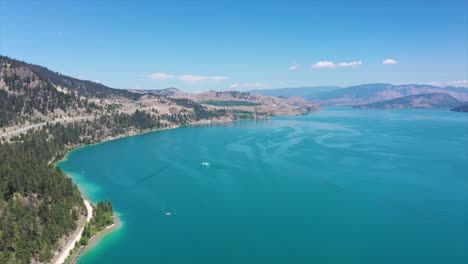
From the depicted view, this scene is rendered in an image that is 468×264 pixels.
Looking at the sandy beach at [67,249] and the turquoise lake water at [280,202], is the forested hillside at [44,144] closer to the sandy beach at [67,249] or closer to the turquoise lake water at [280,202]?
the sandy beach at [67,249]

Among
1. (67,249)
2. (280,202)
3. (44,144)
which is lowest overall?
(280,202)

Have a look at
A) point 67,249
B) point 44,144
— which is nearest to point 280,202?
point 67,249

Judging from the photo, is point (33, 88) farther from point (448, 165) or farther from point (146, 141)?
point (448, 165)

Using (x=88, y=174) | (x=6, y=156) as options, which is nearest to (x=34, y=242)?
(x=6, y=156)

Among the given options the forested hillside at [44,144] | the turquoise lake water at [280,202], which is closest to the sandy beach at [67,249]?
the forested hillside at [44,144]

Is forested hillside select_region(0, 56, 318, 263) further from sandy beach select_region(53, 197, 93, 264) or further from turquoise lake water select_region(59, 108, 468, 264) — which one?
turquoise lake water select_region(59, 108, 468, 264)

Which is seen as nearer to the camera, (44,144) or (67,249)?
(67,249)

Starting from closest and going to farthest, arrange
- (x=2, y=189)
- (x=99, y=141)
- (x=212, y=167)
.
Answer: (x=2, y=189)
(x=212, y=167)
(x=99, y=141)

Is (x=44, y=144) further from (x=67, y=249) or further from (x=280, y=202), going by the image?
(x=280, y=202)
